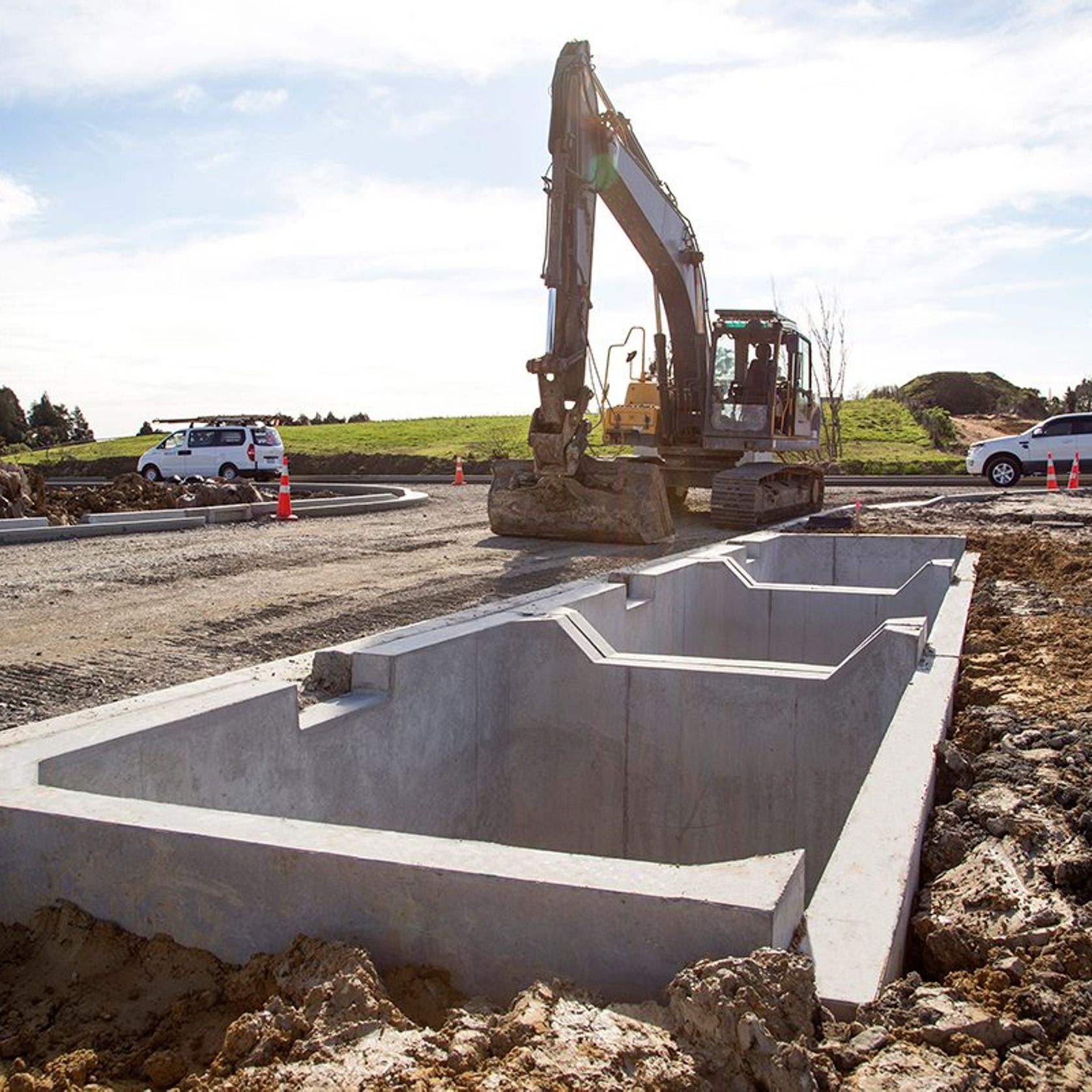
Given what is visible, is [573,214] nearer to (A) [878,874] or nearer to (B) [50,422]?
(A) [878,874]

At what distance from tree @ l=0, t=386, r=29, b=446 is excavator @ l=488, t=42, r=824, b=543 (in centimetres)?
4294

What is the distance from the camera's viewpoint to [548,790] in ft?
22.4

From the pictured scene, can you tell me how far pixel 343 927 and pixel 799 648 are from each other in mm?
7141

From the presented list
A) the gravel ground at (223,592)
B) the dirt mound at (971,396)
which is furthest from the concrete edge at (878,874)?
the dirt mound at (971,396)

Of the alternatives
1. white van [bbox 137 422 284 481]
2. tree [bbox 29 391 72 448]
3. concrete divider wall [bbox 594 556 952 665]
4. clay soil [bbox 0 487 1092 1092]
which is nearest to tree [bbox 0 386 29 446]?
tree [bbox 29 391 72 448]

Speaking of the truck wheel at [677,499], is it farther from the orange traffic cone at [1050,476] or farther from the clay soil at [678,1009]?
the clay soil at [678,1009]

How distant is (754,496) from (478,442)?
83.8 ft

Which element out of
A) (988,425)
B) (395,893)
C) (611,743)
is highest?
(988,425)

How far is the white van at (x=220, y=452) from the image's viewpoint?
1075 inches

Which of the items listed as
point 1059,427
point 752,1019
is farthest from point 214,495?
point 1059,427

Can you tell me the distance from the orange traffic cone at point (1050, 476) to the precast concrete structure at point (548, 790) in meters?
15.0

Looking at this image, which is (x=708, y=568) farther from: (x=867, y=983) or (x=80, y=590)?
(x=867, y=983)

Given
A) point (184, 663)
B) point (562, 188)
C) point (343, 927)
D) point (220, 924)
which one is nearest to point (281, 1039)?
point (343, 927)

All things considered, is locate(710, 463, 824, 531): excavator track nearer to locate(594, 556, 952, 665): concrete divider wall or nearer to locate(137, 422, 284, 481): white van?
locate(594, 556, 952, 665): concrete divider wall
